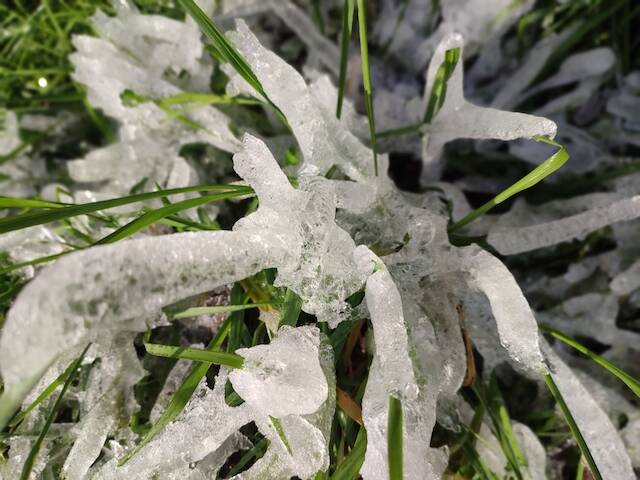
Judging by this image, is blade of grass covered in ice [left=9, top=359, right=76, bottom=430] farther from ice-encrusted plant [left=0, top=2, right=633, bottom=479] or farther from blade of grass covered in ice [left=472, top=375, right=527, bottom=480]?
blade of grass covered in ice [left=472, top=375, right=527, bottom=480]

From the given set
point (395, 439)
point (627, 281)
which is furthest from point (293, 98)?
point (627, 281)

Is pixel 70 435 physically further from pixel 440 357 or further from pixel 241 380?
pixel 440 357

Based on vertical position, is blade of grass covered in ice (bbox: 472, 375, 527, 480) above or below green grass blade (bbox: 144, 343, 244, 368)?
below

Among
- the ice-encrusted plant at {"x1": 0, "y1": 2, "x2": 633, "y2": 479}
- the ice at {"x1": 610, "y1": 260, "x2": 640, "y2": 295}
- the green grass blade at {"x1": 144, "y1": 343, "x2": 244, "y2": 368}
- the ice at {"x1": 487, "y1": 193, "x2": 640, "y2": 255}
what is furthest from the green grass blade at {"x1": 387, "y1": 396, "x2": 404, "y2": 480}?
the ice at {"x1": 610, "y1": 260, "x2": 640, "y2": 295}

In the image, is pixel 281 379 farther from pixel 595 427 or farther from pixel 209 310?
pixel 595 427

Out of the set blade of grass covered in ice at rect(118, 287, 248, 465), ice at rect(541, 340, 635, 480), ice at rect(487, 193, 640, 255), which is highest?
ice at rect(487, 193, 640, 255)

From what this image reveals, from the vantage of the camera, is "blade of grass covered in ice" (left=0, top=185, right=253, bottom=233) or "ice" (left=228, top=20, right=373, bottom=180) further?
"ice" (left=228, top=20, right=373, bottom=180)

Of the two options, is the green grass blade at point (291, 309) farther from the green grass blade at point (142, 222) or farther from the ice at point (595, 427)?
the ice at point (595, 427)
